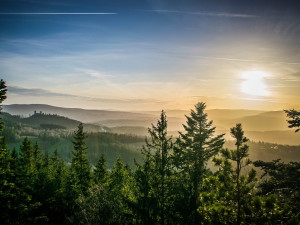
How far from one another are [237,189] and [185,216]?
741 cm

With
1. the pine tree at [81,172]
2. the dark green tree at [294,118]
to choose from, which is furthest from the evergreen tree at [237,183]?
the pine tree at [81,172]

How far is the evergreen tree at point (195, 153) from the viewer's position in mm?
19594

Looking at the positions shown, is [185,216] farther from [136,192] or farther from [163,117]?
[163,117]

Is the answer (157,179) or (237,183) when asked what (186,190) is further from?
(237,183)

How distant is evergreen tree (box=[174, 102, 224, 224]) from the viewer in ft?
64.3

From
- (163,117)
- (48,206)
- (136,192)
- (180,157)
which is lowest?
(48,206)

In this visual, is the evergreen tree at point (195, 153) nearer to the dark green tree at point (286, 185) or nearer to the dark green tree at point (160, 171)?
the dark green tree at point (160, 171)

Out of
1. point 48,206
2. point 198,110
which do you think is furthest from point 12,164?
point 198,110

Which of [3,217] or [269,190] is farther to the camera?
[3,217]

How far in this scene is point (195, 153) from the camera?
21516mm

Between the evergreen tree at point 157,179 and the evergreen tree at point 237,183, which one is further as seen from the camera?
the evergreen tree at point 157,179

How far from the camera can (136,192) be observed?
20953 mm

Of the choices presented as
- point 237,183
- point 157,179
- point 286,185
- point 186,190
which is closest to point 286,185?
point 286,185

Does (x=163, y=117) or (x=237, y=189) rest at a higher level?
(x=163, y=117)
